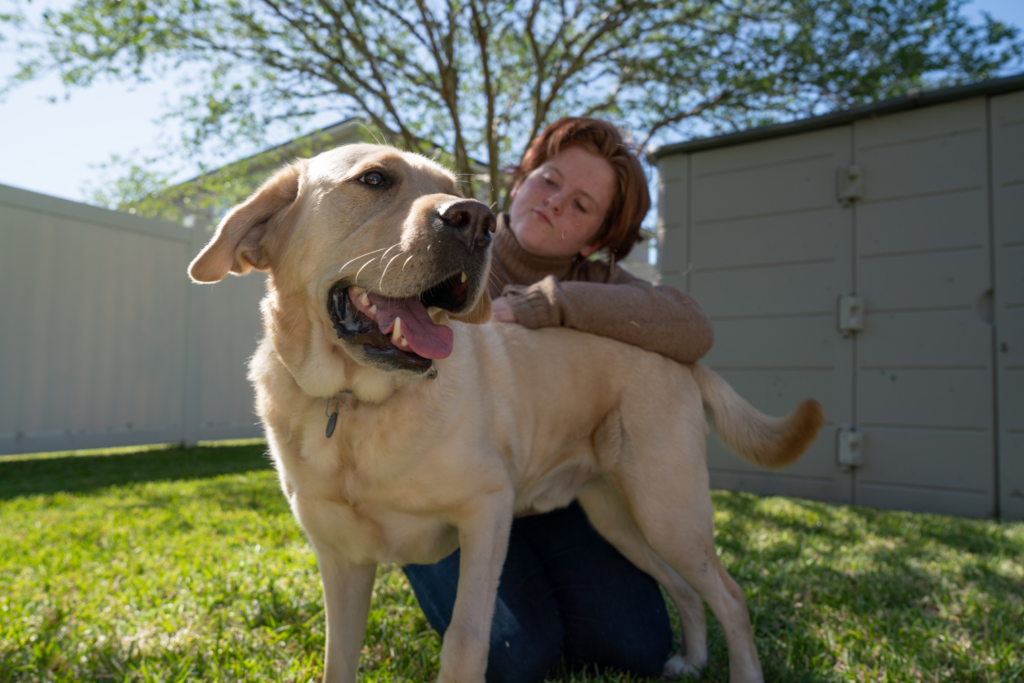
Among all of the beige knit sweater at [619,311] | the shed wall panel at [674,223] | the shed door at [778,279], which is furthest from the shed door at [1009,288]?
the beige knit sweater at [619,311]

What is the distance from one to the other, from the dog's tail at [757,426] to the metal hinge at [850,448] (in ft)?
12.5

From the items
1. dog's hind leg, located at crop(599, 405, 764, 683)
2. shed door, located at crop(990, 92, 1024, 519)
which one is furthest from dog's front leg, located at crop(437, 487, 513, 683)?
shed door, located at crop(990, 92, 1024, 519)

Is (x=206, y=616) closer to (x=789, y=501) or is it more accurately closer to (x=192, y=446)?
(x=789, y=501)

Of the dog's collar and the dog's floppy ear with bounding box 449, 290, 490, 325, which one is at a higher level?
the dog's floppy ear with bounding box 449, 290, 490, 325

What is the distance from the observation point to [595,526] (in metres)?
2.82

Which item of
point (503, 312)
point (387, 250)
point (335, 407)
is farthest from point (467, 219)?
point (503, 312)

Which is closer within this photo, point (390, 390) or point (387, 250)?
point (387, 250)

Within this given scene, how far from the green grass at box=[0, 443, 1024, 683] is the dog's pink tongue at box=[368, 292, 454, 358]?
3.84 ft

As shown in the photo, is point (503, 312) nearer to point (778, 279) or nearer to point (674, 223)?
point (778, 279)

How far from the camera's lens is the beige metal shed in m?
5.38

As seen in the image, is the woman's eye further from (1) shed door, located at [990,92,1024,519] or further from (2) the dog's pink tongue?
(1) shed door, located at [990,92,1024,519]

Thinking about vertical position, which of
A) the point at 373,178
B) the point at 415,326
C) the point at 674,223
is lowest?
the point at 415,326

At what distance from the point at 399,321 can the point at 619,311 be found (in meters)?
1.10

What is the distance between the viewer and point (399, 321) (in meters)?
1.70
